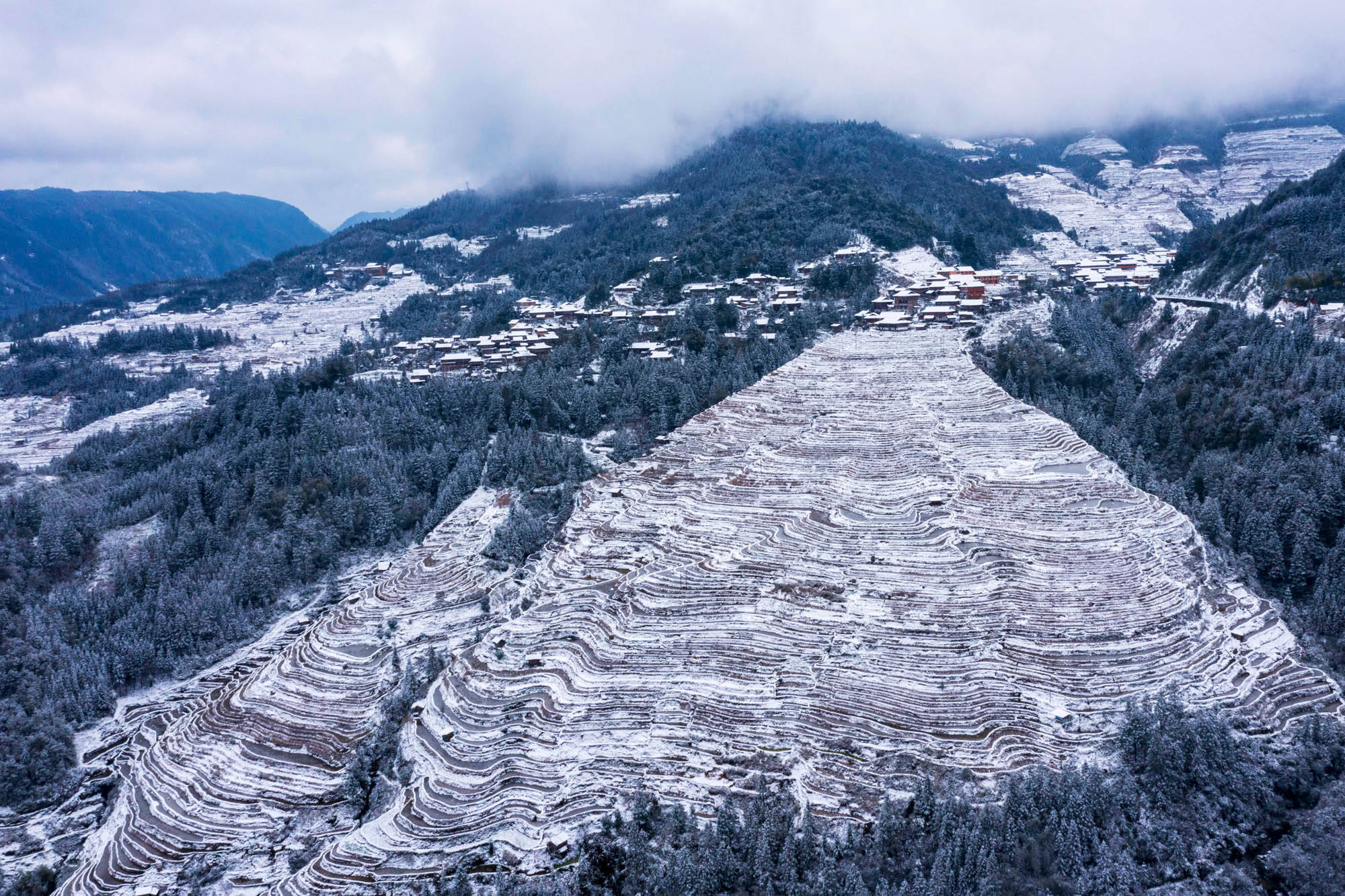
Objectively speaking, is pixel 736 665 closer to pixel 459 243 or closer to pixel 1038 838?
pixel 1038 838

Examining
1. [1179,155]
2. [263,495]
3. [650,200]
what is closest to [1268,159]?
[1179,155]

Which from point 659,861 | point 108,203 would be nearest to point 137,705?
point 659,861

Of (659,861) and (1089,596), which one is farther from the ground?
(1089,596)

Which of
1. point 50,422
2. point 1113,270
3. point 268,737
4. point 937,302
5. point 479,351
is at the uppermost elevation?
point 1113,270

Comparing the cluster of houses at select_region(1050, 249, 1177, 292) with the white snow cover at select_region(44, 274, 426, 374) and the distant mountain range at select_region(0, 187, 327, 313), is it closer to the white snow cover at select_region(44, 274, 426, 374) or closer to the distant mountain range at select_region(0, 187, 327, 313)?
the white snow cover at select_region(44, 274, 426, 374)

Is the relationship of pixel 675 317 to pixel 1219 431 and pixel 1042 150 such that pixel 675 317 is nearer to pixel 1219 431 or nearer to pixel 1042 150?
pixel 1219 431

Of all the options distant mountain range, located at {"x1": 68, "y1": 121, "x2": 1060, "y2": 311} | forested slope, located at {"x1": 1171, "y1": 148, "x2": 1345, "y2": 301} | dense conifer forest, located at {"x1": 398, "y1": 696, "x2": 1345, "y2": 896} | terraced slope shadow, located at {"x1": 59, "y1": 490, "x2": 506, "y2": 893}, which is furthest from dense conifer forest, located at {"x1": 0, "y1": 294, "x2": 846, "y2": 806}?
forested slope, located at {"x1": 1171, "y1": 148, "x2": 1345, "y2": 301}
